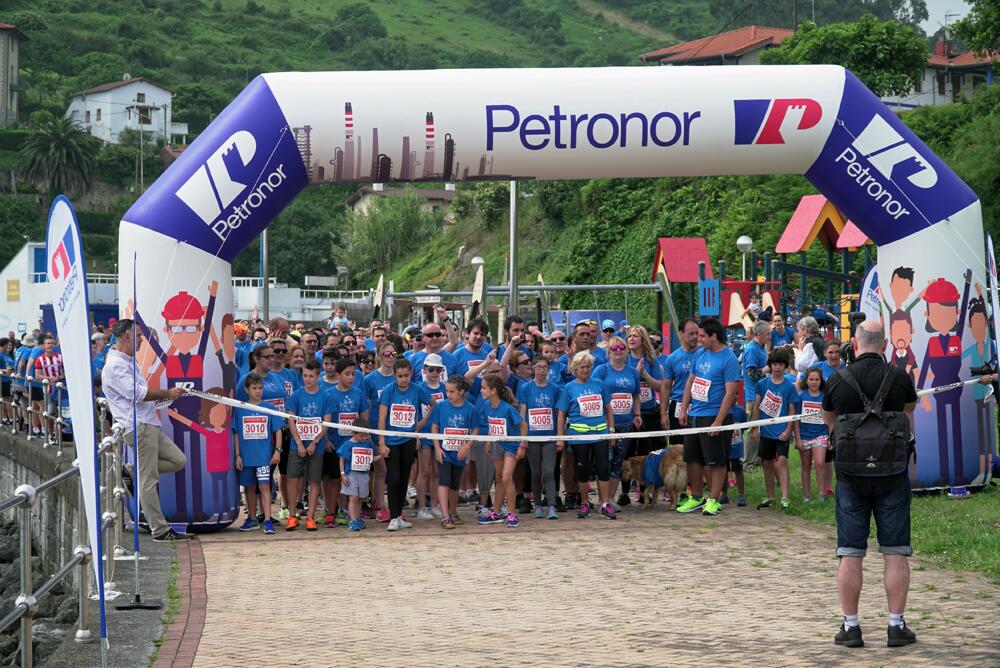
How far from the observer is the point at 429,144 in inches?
478

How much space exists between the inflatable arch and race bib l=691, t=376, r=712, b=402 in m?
1.86

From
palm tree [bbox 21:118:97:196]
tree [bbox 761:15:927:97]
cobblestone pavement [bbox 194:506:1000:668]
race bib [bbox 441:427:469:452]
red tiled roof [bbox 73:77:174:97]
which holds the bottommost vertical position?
cobblestone pavement [bbox 194:506:1000:668]

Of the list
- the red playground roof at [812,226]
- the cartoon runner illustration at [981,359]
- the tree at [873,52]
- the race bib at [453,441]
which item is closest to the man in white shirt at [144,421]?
the race bib at [453,441]

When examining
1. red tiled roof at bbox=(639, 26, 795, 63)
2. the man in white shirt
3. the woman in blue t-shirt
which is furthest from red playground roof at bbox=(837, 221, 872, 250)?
red tiled roof at bbox=(639, 26, 795, 63)

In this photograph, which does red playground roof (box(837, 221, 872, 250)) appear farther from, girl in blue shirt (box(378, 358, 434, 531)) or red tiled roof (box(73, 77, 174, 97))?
red tiled roof (box(73, 77, 174, 97))

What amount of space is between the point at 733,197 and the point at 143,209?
111 ft

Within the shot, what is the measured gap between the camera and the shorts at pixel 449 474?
40.9 feet

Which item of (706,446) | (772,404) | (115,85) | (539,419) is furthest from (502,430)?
(115,85)

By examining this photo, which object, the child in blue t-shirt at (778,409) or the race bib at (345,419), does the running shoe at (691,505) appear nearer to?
the child in blue t-shirt at (778,409)

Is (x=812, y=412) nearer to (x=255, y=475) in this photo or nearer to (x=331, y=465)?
(x=331, y=465)

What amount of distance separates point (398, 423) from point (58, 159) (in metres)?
98.2

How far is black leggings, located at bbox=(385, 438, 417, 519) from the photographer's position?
12.4m

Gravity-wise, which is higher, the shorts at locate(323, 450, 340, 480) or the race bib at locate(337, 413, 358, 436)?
the race bib at locate(337, 413, 358, 436)

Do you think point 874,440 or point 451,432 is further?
point 451,432
